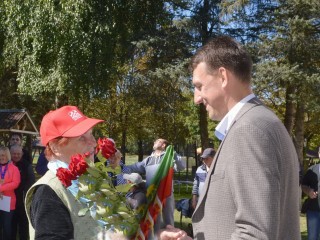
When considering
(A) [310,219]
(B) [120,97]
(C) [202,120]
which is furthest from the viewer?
(B) [120,97]

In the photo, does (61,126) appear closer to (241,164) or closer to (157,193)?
(157,193)

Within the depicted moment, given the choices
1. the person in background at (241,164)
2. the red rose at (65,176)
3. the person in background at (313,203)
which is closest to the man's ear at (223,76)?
the person in background at (241,164)

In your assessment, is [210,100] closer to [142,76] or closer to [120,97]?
[142,76]

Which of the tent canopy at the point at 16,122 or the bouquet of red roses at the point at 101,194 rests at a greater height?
the bouquet of red roses at the point at 101,194

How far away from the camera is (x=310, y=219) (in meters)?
7.96

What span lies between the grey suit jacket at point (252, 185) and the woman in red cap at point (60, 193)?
21.9 inches

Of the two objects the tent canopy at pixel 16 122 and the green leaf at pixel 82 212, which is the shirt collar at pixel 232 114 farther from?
the tent canopy at pixel 16 122

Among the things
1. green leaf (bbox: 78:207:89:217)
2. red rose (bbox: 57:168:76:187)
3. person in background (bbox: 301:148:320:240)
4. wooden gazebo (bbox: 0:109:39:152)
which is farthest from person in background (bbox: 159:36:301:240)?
wooden gazebo (bbox: 0:109:39:152)

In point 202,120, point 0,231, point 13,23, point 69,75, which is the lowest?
point 0,231

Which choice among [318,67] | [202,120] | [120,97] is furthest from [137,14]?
[120,97]

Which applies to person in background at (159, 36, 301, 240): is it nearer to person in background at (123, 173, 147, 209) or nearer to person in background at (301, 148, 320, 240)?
person in background at (123, 173, 147, 209)

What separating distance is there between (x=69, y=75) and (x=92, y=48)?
1.20 metres

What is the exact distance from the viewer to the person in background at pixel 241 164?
1782 mm

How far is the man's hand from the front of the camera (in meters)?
2.13
